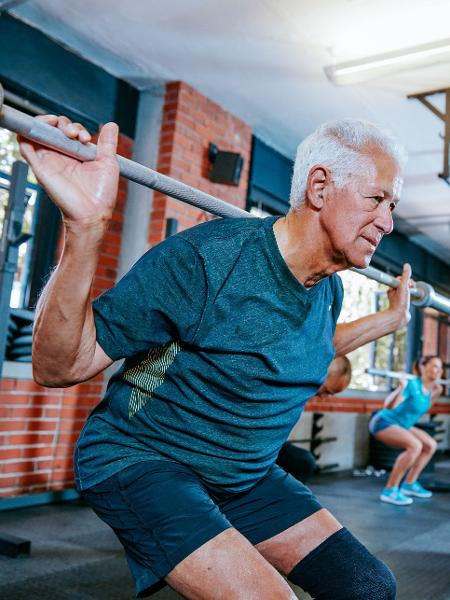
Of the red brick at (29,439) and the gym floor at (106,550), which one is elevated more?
the red brick at (29,439)

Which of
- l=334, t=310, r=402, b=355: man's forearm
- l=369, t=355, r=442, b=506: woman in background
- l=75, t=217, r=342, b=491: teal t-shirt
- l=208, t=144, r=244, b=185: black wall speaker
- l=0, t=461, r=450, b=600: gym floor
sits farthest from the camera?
l=369, t=355, r=442, b=506: woman in background

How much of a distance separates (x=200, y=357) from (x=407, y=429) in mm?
4381

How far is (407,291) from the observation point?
1.92 m

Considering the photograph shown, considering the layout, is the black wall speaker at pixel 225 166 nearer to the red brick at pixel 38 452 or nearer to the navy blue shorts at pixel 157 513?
the red brick at pixel 38 452

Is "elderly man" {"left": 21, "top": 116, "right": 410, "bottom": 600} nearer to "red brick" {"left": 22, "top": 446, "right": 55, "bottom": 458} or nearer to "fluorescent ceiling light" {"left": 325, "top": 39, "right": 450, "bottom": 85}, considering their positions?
"fluorescent ceiling light" {"left": 325, "top": 39, "right": 450, "bottom": 85}

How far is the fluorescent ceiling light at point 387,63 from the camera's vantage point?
10.8 ft

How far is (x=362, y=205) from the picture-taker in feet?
4.09

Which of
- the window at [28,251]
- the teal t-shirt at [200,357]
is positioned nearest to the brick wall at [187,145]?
the window at [28,251]

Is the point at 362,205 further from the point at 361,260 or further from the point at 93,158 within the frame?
the point at 93,158

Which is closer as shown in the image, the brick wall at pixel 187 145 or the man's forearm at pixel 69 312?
the man's forearm at pixel 69 312

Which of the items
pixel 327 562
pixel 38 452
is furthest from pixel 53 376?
pixel 38 452

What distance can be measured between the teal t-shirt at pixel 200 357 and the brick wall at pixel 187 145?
9.62 ft

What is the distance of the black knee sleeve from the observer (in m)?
1.21

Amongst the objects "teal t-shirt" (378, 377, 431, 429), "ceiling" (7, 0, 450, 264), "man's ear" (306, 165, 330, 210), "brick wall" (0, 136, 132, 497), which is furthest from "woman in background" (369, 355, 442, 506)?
"man's ear" (306, 165, 330, 210)
